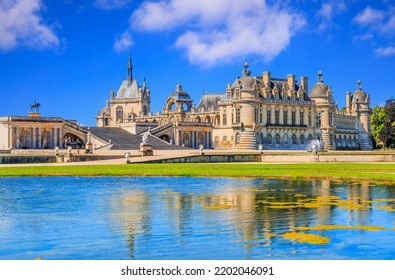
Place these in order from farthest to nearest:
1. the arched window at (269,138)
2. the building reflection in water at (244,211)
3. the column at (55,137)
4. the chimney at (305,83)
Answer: the chimney at (305,83) < the arched window at (269,138) < the column at (55,137) < the building reflection in water at (244,211)

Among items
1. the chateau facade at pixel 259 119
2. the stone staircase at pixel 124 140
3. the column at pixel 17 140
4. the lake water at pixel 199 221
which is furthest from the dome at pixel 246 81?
the lake water at pixel 199 221

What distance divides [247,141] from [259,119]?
4163mm

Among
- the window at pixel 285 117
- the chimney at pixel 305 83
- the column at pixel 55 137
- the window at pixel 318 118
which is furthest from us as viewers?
the chimney at pixel 305 83

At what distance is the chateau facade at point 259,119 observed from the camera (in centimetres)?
8575

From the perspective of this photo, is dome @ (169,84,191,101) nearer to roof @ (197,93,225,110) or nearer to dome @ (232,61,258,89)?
roof @ (197,93,225,110)

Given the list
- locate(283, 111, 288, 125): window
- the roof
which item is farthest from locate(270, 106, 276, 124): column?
the roof

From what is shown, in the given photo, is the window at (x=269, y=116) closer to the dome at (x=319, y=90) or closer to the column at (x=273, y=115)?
the column at (x=273, y=115)

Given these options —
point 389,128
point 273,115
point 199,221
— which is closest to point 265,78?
point 273,115

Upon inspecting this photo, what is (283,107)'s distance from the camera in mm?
91500

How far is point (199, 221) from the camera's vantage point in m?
19.0

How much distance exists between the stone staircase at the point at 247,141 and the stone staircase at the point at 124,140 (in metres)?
10.3

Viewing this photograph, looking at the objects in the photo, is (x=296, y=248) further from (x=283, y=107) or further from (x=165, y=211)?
(x=283, y=107)
